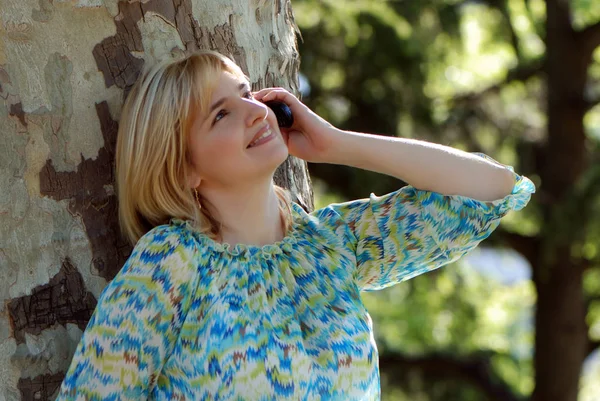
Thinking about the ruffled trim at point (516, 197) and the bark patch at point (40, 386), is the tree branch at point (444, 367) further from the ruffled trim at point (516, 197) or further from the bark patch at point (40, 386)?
the bark patch at point (40, 386)

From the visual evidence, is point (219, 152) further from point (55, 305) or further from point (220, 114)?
point (55, 305)

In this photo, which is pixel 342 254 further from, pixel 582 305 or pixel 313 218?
pixel 582 305

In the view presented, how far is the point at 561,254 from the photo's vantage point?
7609 mm

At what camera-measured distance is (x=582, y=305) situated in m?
7.98

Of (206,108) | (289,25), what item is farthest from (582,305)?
(206,108)

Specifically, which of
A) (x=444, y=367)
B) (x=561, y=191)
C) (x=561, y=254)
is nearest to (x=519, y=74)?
(x=561, y=191)

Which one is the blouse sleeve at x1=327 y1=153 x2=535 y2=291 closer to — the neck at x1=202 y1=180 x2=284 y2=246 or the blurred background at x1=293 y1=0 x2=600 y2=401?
the neck at x1=202 y1=180 x2=284 y2=246

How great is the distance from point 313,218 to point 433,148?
333mm

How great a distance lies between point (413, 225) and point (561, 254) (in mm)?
5784

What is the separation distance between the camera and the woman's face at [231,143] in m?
1.94

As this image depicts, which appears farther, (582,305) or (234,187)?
(582,305)

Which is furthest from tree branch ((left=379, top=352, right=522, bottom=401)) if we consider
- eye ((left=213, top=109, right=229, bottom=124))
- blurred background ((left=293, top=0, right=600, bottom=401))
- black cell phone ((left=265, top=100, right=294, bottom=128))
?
eye ((left=213, top=109, right=229, bottom=124))

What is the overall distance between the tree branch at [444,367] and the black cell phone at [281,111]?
20.9 feet

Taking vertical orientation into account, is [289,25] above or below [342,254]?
above
